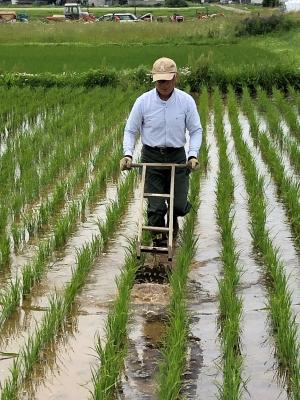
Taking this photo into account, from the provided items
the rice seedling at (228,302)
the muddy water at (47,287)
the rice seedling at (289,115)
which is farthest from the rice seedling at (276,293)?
the rice seedling at (289,115)

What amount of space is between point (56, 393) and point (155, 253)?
1.72 metres

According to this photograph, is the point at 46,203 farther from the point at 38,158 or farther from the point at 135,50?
the point at 135,50

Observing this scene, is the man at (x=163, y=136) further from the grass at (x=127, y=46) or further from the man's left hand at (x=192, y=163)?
the grass at (x=127, y=46)

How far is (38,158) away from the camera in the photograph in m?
8.04

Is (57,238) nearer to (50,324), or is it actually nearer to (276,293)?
(50,324)

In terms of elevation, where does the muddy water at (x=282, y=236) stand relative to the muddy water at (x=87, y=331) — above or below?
below

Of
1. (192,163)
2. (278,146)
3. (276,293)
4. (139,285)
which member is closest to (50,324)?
(139,285)

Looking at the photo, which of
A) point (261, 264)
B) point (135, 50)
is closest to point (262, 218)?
point (261, 264)

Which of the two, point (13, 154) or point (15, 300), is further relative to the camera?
point (13, 154)

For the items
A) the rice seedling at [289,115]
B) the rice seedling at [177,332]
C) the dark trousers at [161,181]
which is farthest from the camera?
the rice seedling at [289,115]

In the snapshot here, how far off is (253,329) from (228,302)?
20cm

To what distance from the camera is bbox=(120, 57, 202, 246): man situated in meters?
4.87

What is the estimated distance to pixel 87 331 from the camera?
12.9 ft

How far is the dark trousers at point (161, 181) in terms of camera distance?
16.5 ft
